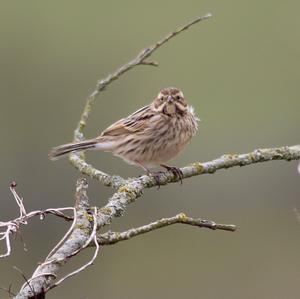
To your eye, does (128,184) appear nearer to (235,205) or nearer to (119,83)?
(235,205)

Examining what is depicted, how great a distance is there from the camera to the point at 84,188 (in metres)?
3.75

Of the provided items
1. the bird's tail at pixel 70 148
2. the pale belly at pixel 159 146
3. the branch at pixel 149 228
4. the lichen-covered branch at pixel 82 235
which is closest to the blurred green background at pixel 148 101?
the pale belly at pixel 159 146

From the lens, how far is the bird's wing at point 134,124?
244 inches

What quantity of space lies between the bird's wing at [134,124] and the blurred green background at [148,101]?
2075 mm

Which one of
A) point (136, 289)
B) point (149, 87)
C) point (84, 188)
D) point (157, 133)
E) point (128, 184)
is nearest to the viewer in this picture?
point (84, 188)

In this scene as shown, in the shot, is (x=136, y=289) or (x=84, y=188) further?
(x=136, y=289)

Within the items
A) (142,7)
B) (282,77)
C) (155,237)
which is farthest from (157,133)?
(142,7)

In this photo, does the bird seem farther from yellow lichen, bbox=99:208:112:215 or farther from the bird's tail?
yellow lichen, bbox=99:208:112:215

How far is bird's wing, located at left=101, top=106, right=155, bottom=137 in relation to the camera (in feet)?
20.3

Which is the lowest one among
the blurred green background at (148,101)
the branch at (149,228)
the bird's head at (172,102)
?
the blurred green background at (148,101)

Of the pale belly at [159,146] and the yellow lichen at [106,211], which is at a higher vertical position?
the yellow lichen at [106,211]

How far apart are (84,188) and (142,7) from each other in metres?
10.2

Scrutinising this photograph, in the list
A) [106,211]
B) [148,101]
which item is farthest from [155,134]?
[148,101]

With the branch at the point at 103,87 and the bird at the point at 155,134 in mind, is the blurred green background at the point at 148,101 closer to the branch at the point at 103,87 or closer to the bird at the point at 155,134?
the bird at the point at 155,134
